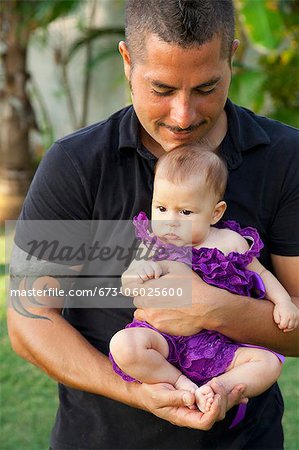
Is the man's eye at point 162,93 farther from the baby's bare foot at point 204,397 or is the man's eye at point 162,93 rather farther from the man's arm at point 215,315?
the baby's bare foot at point 204,397

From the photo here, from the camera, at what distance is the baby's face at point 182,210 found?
2617mm

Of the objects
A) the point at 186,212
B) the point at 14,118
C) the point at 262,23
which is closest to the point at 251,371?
the point at 186,212

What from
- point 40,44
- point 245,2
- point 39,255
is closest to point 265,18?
point 245,2

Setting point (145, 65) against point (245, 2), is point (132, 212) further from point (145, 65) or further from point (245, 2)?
point (245, 2)

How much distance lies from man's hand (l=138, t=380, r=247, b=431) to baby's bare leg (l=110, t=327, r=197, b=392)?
1.3 inches

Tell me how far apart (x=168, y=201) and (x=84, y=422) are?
897 millimetres

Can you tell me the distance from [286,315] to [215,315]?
259 millimetres

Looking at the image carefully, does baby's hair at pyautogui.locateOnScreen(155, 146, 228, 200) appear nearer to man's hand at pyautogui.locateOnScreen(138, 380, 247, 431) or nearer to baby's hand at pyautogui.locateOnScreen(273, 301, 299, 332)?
baby's hand at pyautogui.locateOnScreen(273, 301, 299, 332)

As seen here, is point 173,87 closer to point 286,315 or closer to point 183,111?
point 183,111

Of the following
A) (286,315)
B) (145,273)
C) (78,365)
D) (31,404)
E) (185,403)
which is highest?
(145,273)

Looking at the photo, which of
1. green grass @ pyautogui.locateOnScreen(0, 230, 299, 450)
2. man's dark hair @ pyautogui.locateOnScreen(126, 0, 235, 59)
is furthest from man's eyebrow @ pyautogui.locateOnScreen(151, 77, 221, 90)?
green grass @ pyautogui.locateOnScreen(0, 230, 299, 450)

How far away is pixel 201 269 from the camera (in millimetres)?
2609

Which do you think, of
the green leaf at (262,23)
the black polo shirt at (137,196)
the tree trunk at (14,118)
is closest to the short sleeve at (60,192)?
the black polo shirt at (137,196)

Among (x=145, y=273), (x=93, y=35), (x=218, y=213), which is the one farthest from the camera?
(x=93, y=35)
